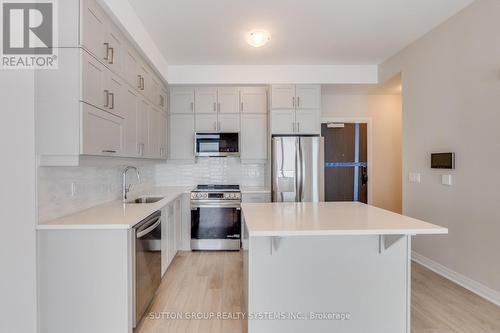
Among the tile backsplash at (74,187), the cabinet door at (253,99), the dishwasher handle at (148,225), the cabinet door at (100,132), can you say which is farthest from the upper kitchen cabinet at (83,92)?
the cabinet door at (253,99)

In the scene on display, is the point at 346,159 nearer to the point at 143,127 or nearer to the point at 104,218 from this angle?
the point at 143,127

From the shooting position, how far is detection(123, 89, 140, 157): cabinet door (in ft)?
8.23

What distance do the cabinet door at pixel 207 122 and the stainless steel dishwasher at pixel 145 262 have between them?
1946 millimetres

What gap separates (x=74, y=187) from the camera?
2.20 m

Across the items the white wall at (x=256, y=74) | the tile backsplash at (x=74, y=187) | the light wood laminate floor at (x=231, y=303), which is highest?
the white wall at (x=256, y=74)

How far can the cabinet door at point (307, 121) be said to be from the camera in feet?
13.1

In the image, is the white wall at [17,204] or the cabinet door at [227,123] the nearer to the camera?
the white wall at [17,204]

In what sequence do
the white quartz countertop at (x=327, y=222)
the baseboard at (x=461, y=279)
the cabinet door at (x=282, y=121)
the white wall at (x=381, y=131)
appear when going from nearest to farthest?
the white quartz countertop at (x=327, y=222)
the baseboard at (x=461, y=279)
the cabinet door at (x=282, y=121)
the white wall at (x=381, y=131)

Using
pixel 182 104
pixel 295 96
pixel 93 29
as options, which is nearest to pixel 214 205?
pixel 182 104

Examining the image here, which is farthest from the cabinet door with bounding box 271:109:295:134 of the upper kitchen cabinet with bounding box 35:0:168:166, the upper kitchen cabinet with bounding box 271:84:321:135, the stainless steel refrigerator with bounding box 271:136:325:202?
the upper kitchen cabinet with bounding box 35:0:168:166

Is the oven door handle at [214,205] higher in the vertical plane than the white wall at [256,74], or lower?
lower

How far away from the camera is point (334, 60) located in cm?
385

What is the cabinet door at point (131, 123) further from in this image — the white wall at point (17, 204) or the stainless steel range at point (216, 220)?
the stainless steel range at point (216, 220)

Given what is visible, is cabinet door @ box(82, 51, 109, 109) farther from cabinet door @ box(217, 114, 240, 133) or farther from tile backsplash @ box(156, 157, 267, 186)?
tile backsplash @ box(156, 157, 267, 186)
